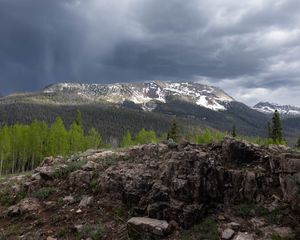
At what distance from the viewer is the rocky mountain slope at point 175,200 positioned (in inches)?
636

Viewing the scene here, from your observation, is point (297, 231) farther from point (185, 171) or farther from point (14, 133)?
point (14, 133)

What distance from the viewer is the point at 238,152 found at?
20141 mm

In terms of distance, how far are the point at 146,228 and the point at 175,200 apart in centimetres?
208

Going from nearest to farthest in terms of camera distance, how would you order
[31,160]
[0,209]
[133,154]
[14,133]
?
[0,209]
[133,154]
[14,133]
[31,160]

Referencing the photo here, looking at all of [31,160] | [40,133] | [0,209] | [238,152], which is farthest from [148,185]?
[31,160]

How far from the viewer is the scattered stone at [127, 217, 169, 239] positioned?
645 inches

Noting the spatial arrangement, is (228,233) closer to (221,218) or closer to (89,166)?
(221,218)

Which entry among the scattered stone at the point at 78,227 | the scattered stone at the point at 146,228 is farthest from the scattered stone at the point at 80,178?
the scattered stone at the point at 146,228

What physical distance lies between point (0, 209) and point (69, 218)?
18.4 ft

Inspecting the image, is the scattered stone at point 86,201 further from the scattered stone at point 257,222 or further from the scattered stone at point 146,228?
the scattered stone at point 257,222

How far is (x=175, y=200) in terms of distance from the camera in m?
17.7

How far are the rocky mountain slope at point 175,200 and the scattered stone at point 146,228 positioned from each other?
0.04m

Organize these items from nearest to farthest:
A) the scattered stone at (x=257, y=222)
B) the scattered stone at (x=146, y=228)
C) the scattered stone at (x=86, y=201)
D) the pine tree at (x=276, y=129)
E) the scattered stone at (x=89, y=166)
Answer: the scattered stone at (x=257, y=222)
the scattered stone at (x=146, y=228)
the scattered stone at (x=86, y=201)
the scattered stone at (x=89, y=166)
the pine tree at (x=276, y=129)

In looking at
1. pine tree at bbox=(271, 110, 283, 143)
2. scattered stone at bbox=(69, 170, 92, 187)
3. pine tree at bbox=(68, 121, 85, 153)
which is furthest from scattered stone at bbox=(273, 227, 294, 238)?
pine tree at bbox=(271, 110, 283, 143)
